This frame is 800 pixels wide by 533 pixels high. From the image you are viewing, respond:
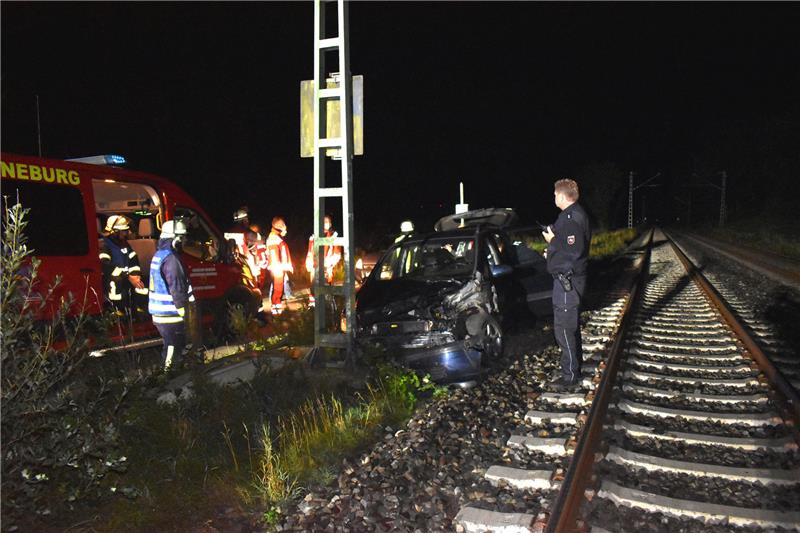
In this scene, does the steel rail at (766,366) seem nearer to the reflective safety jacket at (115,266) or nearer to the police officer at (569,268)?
the police officer at (569,268)

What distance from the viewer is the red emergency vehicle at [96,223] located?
6695 mm

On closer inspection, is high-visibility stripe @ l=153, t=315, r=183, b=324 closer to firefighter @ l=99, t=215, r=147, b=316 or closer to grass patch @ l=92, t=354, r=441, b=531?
grass patch @ l=92, t=354, r=441, b=531

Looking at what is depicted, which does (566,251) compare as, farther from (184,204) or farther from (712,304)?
(712,304)

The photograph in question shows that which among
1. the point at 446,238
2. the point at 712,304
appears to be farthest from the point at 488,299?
the point at 712,304

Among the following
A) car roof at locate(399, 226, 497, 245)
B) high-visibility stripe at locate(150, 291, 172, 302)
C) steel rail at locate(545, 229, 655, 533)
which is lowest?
steel rail at locate(545, 229, 655, 533)

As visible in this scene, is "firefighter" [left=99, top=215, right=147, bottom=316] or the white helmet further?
"firefighter" [left=99, top=215, right=147, bottom=316]

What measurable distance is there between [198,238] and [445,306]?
4.16 metres

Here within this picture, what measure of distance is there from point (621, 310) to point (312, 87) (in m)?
6.52

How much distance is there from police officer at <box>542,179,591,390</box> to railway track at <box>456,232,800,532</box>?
320mm

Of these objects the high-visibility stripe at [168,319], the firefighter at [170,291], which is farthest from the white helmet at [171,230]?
the high-visibility stripe at [168,319]

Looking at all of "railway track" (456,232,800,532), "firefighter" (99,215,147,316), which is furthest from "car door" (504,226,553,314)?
"firefighter" (99,215,147,316)

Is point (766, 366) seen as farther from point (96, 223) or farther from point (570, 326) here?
point (96, 223)

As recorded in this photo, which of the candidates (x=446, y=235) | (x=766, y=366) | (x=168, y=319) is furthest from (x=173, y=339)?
(x=766, y=366)

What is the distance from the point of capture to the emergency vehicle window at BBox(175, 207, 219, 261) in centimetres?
884
